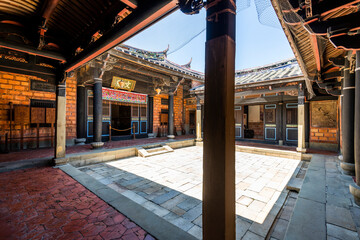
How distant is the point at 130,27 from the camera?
2393 millimetres

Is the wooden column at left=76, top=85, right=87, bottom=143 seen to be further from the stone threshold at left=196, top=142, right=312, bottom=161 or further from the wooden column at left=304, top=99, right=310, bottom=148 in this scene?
the wooden column at left=304, top=99, right=310, bottom=148

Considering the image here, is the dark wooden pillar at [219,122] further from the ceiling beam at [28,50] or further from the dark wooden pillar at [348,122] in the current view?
the dark wooden pillar at [348,122]

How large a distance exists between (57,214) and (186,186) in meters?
2.68

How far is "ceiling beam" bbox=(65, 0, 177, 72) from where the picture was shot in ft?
6.44

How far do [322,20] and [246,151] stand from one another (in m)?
7.07

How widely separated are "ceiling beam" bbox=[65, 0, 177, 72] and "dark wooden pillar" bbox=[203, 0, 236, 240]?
0.75 metres

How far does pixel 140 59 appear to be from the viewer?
23.6 feet

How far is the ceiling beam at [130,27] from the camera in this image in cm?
196

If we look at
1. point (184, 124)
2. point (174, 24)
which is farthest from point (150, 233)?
point (184, 124)

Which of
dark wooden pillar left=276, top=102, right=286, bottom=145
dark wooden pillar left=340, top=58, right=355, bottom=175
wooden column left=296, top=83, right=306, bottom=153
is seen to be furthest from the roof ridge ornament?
dark wooden pillar left=276, top=102, right=286, bottom=145

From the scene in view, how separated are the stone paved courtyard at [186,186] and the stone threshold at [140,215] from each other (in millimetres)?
387

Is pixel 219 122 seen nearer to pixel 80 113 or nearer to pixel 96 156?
pixel 96 156

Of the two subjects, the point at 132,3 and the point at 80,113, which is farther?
the point at 80,113

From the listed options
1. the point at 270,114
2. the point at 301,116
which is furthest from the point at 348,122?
the point at 270,114
